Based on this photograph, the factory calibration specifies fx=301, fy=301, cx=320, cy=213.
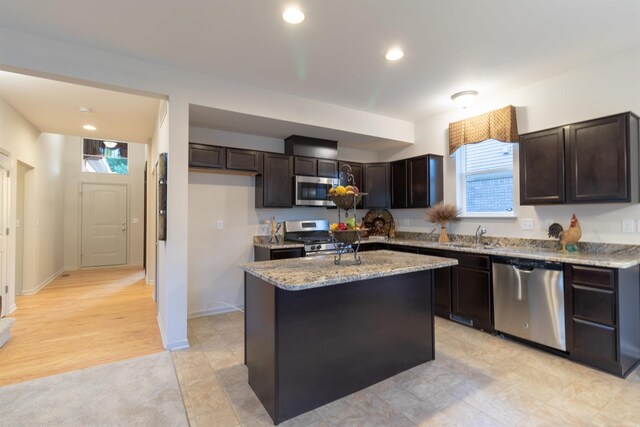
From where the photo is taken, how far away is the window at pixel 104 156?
7133 mm

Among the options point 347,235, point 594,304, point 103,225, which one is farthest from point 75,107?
point 594,304

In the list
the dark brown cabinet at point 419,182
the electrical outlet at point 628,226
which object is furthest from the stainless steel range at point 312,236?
the electrical outlet at point 628,226

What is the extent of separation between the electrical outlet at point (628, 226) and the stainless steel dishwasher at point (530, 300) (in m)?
0.75

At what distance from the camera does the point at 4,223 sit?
384 cm

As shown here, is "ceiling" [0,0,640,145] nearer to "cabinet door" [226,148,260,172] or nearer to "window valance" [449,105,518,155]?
"window valance" [449,105,518,155]

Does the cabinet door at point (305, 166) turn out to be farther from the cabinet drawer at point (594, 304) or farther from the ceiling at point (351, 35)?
the cabinet drawer at point (594, 304)

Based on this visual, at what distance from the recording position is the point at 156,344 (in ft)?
10.0

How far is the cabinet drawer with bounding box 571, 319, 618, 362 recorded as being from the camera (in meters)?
2.34

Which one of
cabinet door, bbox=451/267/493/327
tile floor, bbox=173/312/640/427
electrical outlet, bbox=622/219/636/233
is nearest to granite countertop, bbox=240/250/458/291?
tile floor, bbox=173/312/640/427

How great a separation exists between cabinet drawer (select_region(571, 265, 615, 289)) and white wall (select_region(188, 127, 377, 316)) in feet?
11.2

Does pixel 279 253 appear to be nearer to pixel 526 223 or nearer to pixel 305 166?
pixel 305 166

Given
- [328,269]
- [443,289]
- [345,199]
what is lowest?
[443,289]

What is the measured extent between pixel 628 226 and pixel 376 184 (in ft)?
9.48

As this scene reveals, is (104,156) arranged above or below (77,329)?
above
